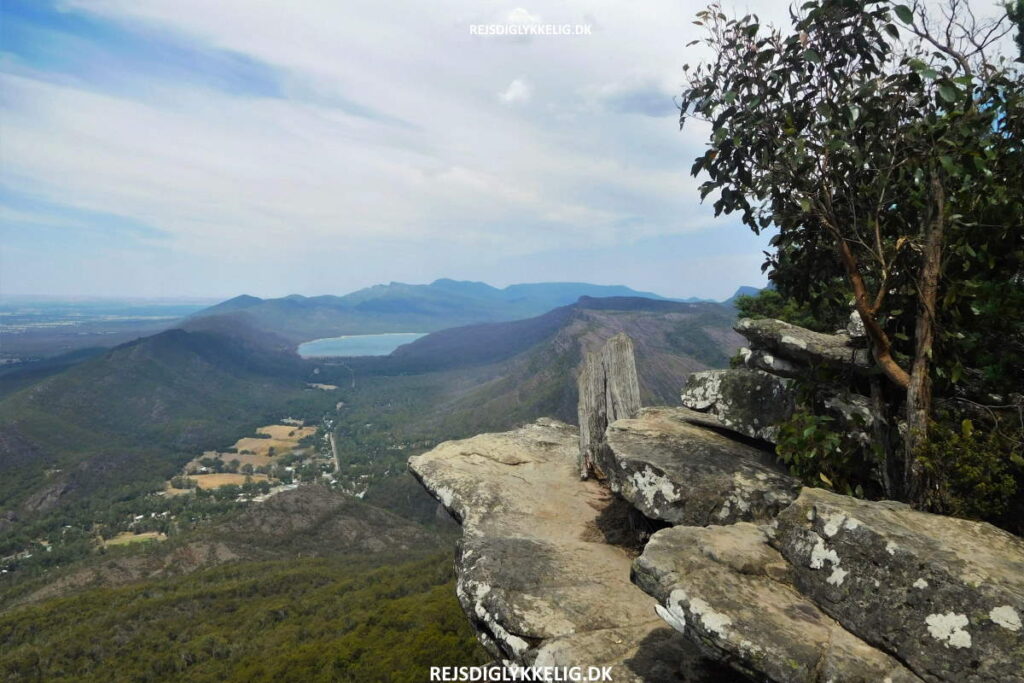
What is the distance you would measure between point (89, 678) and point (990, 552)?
83.1 metres

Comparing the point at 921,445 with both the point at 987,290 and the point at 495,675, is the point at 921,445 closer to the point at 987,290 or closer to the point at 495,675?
the point at 987,290

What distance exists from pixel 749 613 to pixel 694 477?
394 cm

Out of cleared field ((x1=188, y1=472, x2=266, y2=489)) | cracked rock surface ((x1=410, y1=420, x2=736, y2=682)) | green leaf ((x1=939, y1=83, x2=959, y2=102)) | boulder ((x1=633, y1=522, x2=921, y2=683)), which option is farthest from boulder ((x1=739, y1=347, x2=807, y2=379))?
cleared field ((x1=188, y1=472, x2=266, y2=489))

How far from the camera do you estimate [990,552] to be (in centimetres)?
623

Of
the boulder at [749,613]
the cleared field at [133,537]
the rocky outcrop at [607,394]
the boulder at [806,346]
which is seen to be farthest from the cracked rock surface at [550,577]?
the cleared field at [133,537]

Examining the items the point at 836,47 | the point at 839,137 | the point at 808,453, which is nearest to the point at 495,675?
the point at 808,453

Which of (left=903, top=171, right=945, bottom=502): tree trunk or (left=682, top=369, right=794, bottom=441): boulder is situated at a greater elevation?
(left=903, top=171, right=945, bottom=502): tree trunk

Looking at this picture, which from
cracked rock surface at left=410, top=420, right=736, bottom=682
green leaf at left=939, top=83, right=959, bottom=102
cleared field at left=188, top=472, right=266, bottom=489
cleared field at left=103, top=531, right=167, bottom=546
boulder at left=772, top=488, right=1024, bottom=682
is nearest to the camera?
boulder at left=772, top=488, right=1024, bottom=682

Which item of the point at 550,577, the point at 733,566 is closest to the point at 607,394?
the point at 550,577

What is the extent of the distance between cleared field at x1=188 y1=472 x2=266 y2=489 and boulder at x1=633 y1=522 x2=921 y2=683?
643ft

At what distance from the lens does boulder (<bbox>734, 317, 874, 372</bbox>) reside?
993cm

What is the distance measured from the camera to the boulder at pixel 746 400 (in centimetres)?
1130

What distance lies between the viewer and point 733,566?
6.92 m

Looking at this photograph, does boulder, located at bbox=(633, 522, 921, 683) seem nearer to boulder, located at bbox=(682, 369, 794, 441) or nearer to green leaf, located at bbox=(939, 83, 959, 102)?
boulder, located at bbox=(682, 369, 794, 441)
